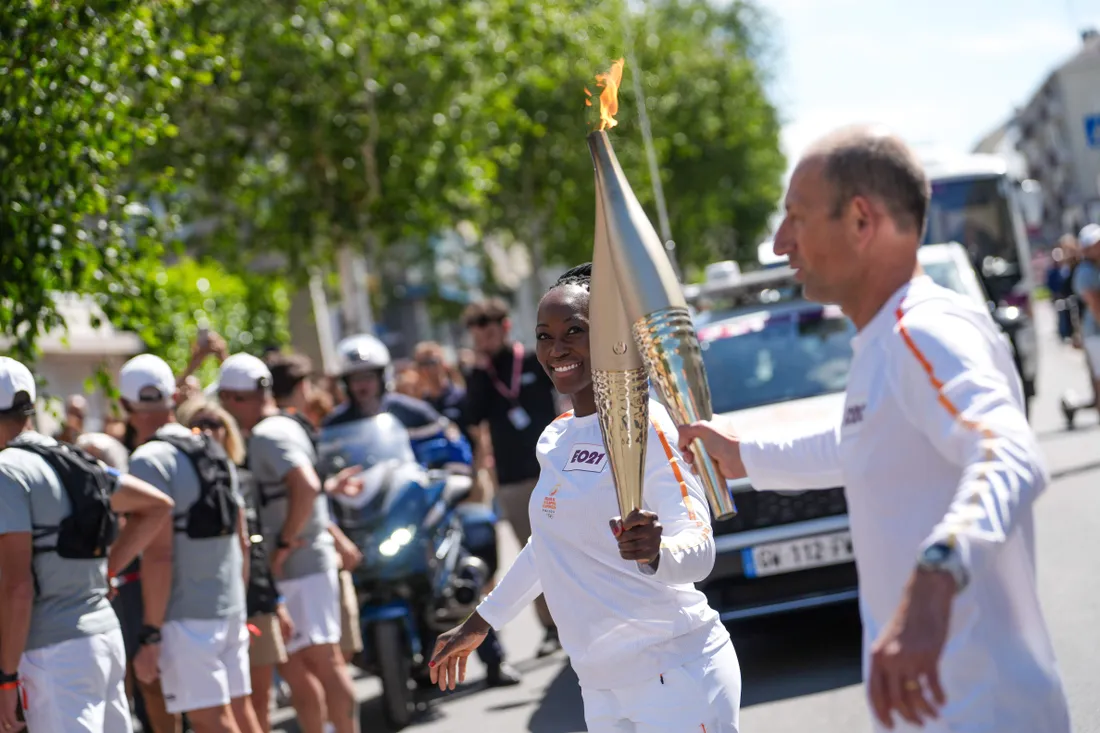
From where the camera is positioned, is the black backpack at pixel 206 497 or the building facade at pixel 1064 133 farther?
the building facade at pixel 1064 133

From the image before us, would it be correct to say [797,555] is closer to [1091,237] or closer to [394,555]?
[394,555]

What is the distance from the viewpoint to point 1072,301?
67.3ft

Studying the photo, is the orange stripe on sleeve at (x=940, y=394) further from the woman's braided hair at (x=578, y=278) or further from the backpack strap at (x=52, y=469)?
the backpack strap at (x=52, y=469)

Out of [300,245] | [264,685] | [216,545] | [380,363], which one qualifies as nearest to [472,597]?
[380,363]

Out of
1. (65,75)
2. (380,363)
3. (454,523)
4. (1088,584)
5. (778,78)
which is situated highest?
(778,78)

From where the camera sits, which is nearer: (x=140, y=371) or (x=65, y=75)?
(x=140, y=371)

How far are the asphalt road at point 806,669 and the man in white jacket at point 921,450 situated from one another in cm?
406

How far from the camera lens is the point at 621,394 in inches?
129

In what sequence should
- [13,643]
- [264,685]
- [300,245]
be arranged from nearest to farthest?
1. [13,643]
2. [264,685]
3. [300,245]

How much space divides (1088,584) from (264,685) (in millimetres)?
4634

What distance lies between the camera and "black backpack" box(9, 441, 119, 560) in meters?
5.58

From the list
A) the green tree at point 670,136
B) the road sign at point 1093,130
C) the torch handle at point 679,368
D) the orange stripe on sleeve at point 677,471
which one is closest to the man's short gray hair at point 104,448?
the orange stripe on sleeve at point 677,471

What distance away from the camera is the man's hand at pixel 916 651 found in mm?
2412

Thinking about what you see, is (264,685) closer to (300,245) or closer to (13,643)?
(13,643)
